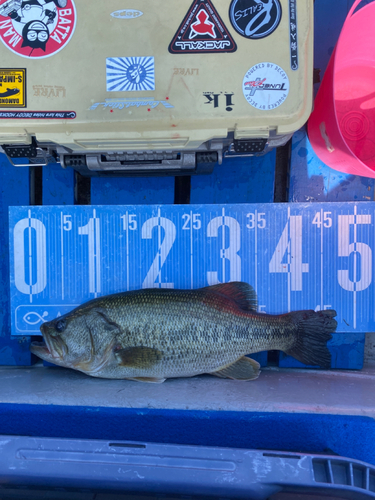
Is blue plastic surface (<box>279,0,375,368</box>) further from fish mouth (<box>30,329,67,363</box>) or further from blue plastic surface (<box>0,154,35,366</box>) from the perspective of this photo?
blue plastic surface (<box>0,154,35,366</box>)

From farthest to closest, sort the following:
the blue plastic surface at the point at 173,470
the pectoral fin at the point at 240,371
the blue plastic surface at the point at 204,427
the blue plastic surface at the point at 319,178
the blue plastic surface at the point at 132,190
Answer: the blue plastic surface at the point at 132,190, the blue plastic surface at the point at 319,178, the pectoral fin at the point at 240,371, the blue plastic surface at the point at 204,427, the blue plastic surface at the point at 173,470

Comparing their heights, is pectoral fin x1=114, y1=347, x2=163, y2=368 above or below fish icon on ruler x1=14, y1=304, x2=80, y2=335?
below

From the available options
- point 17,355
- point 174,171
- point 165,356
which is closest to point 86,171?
point 174,171

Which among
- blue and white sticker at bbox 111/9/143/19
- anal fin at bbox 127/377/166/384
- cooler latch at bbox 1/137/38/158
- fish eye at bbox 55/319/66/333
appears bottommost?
anal fin at bbox 127/377/166/384

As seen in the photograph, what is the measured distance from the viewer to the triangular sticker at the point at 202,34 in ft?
4.08

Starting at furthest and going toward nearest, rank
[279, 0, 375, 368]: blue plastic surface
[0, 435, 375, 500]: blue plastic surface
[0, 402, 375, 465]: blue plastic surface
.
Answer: [279, 0, 375, 368]: blue plastic surface, [0, 402, 375, 465]: blue plastic surface, [0, 435, 375, 500]: blue plastic surface

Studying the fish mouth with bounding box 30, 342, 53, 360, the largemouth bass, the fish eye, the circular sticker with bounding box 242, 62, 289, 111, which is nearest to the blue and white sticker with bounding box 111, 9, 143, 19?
the circular sticker with bounding box 242, 62, 289, 111

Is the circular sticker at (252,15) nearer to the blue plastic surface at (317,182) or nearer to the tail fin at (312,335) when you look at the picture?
the blue plastic surface at (317,182)

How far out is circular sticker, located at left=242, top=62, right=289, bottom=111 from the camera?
1249mm

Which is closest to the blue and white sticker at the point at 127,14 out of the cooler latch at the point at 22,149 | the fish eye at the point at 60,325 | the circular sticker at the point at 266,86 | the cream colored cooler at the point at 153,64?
the cream colored cooler at the point at 153,64

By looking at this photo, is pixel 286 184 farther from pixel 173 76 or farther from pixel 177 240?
pixel 173 76

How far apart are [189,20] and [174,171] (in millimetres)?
673

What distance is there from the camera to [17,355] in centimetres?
185

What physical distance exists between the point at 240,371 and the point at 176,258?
71 cm
